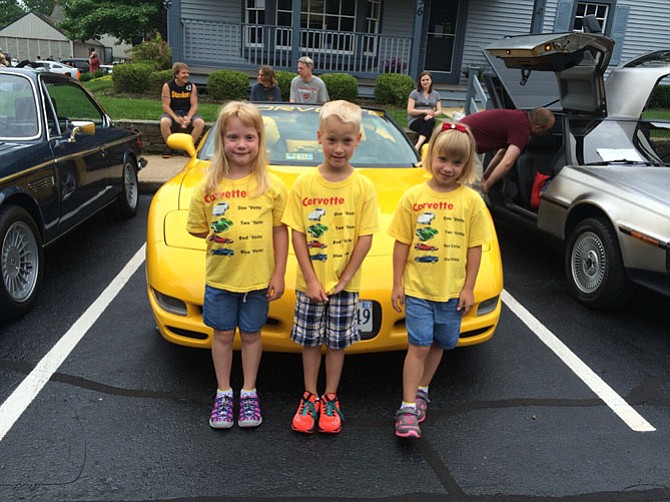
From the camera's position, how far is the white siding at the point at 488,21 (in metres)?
15.8

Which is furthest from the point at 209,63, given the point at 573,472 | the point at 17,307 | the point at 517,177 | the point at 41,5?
the point at 41,5

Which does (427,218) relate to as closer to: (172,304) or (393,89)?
(172,304)

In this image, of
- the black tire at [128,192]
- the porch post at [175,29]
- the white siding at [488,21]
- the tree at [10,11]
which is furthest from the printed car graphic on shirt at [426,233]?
the tree at [10,11]

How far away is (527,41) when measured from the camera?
200 inches

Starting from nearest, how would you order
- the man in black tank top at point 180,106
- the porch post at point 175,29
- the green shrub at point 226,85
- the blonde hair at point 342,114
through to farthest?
the blonde hair at point 342,114 < the man in black tank top at point 180,106 < the green shrub at point 226,85 < the porch post at point 175,29

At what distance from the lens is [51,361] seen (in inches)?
125

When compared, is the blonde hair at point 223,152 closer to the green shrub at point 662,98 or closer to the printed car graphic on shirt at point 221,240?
the printed car graphic on shirt at point 221,240

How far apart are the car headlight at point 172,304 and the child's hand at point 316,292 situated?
0.74 m

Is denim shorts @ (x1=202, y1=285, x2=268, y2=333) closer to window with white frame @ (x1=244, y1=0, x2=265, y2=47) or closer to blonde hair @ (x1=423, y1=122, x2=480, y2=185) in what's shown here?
blonde hair @ (x1=423, y1=122, x2=480, y2=185)

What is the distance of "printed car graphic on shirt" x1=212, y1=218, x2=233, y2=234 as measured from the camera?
243 cm

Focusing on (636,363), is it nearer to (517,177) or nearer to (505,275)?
(505,275)

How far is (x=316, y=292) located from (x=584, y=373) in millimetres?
1816

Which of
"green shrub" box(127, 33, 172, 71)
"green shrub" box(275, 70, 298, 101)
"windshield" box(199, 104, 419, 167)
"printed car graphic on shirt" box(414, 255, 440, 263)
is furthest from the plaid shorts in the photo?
"green shrub" box(127, 33, 172, 71)

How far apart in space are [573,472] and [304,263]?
144 cm
